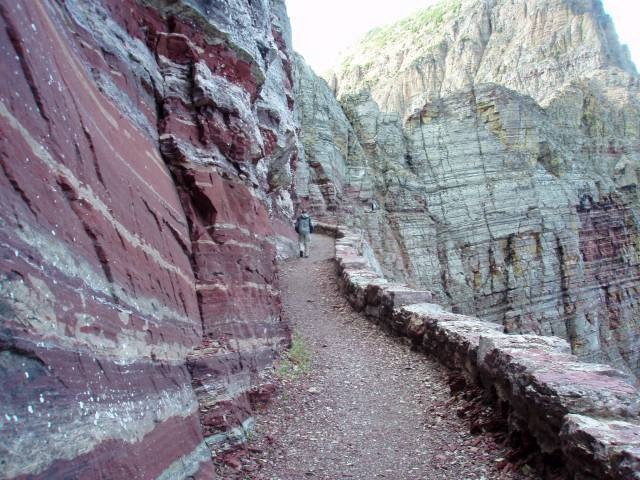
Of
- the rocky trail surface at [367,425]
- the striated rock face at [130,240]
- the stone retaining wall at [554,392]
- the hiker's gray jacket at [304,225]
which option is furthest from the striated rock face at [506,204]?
the striated rock face at [130,240]

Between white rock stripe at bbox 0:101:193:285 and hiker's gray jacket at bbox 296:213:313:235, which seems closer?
white rock stripe at bbox 0:101:193:285

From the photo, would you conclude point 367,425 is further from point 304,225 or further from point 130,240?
point 304,225

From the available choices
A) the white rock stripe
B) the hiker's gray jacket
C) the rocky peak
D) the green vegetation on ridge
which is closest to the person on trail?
the hiker's gray jacket

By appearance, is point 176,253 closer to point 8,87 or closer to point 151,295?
point 151,295

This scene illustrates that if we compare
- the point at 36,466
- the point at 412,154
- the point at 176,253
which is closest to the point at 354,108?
the point at 412,154

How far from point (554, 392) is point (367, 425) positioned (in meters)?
2.69

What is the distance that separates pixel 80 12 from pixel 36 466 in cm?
427

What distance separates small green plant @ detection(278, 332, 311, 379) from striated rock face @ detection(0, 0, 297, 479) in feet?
0.86

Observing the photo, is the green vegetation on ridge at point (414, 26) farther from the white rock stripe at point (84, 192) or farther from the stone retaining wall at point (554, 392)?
the white rock stripe at point (84, 192)

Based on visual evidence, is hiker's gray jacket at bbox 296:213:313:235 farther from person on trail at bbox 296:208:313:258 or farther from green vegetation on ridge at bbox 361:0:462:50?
green vegetation on ridge at bbox 361:0:462:50

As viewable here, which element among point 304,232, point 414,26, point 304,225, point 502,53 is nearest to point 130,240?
point 304,225

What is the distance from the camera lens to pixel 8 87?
9.13 ft

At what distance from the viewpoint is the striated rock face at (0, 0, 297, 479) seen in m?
2.58

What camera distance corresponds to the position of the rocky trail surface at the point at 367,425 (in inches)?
195
